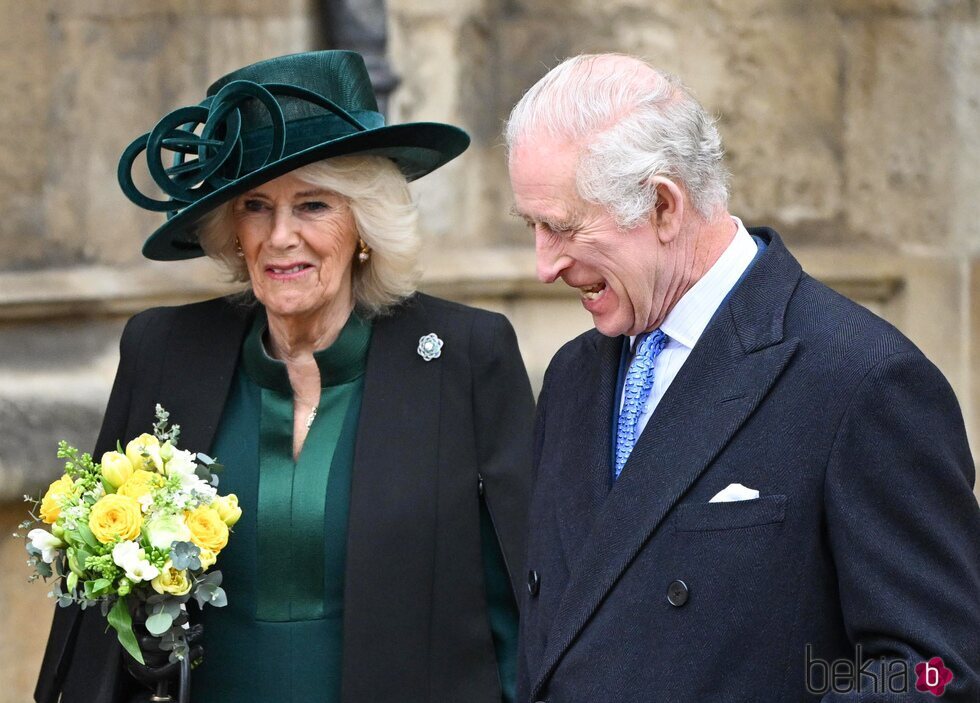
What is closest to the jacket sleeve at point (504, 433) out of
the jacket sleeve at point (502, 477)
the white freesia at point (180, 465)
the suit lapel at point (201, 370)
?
the jacket sleeve at point (502, 477)

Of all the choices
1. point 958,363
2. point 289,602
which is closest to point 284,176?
point 289,602

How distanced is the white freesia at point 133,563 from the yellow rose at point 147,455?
0.19 meters

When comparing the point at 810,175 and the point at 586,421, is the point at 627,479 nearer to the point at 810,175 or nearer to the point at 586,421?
the point at 586,421

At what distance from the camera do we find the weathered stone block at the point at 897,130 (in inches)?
235

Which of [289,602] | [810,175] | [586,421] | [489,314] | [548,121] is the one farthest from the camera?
[810,175]

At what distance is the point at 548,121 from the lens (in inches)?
91.5

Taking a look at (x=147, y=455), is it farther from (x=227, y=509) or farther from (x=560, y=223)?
(x=560, y=223)

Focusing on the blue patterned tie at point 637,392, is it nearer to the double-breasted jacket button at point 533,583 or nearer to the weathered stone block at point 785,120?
the double-breasted jacket button at point 533,583

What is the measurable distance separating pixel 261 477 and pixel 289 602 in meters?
0.27

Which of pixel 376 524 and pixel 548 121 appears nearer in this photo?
pixel 548 121

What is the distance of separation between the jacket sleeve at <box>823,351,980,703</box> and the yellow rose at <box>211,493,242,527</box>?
1.28 metres

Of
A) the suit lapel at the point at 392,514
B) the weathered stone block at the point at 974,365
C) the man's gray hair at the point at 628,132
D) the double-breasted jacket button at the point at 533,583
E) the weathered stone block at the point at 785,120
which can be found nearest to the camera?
the man's gray hair at the point at 628,132

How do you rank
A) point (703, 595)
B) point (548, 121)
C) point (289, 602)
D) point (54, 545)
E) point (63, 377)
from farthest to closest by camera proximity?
point (63, 377), point (289, 602), point (54, 545), point (548, 121), point (703, 595)

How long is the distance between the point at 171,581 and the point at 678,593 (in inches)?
41.9
